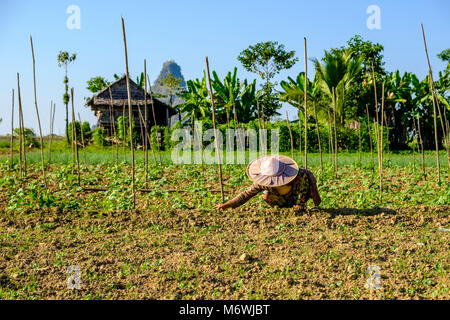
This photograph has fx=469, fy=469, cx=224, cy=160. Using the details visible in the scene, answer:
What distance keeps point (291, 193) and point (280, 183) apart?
0.51 metres

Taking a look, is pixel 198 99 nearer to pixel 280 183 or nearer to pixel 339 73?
pixel 339 73

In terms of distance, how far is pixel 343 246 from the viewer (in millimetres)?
3938

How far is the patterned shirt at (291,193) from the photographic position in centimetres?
462

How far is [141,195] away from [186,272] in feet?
11.5

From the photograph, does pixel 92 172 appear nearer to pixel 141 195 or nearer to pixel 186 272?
pixel 141 195

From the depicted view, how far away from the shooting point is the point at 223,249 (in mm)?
3961

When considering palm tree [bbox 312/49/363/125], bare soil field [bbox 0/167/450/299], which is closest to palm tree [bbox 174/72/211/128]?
palm tree [bbox 312/49/363/125]

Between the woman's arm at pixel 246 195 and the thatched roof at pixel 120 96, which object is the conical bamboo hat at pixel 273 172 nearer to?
the woman's arm at pixel 246 195

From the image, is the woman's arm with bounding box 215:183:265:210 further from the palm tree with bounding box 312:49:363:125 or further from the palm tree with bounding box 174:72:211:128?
the palm tree with bounding box 312:49:363:125

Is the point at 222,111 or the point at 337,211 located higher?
the point at 222,111

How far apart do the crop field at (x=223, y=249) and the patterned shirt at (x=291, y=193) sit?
0.44 ft

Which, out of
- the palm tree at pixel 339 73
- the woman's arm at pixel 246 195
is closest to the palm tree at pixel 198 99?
the palm tree at pixel 339 73
